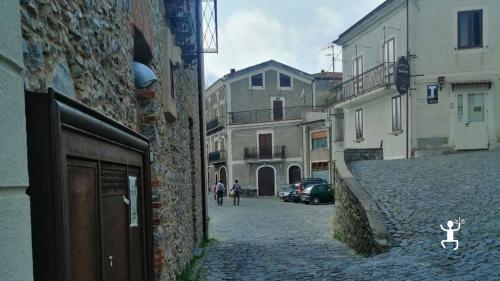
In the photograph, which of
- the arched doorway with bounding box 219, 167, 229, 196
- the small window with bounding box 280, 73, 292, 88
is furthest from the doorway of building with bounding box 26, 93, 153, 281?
the arched doorway with bounding box 219, 167, 229, 196

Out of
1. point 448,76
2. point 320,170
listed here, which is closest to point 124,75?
point 448,76

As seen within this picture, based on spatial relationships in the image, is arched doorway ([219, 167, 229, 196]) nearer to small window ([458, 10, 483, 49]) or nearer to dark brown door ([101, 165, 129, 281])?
small window ([458, 10, 483, 49])

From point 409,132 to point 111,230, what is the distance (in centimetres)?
1989

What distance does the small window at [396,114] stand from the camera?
22469mm

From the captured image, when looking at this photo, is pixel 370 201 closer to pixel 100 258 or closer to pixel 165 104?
pixel 165 104

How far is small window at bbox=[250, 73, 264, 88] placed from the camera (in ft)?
139

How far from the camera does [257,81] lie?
139 feet

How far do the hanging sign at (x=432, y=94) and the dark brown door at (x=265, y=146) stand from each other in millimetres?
21445

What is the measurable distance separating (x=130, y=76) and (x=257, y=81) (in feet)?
126

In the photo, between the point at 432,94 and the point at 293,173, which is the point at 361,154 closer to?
the point at 432,94

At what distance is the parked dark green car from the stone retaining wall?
14.8 metres

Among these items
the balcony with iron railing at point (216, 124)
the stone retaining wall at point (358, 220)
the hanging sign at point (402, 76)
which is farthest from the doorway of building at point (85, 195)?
the balcony with iron railing at point (216, 124)

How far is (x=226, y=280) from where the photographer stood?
7633 millimetres

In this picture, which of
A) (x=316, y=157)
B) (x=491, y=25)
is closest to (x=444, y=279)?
(x=491, y=25)
